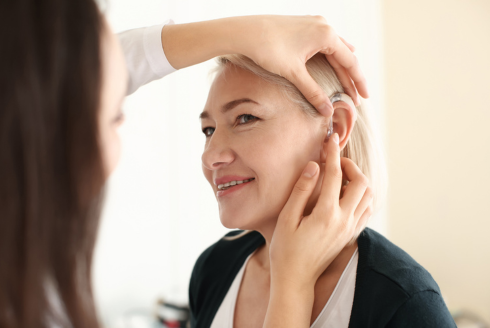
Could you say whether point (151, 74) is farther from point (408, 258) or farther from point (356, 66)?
point (408, 258)

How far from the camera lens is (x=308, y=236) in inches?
38.1

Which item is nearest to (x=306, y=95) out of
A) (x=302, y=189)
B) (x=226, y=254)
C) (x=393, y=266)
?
(x=302, y=189)

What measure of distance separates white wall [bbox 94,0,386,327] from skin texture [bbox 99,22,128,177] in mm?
1865

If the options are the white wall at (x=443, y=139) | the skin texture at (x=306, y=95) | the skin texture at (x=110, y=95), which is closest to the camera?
the skin texture at (x=110, y=95)

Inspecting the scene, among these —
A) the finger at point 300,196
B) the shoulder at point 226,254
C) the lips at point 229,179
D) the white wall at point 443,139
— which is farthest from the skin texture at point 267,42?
the white wall at point 443,139

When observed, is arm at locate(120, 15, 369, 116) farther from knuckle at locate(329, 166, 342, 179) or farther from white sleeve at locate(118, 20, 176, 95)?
knuckle at locate(329, 166, 342, 179)

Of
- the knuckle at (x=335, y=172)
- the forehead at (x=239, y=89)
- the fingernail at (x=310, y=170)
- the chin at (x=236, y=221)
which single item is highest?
the forehead at (x=239, y=89)

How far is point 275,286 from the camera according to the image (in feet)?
3.12

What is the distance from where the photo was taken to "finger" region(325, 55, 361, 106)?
1094mm

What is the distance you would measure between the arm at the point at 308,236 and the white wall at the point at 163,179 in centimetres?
163

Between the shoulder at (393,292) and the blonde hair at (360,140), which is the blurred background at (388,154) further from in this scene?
the shoulder at (393,292)

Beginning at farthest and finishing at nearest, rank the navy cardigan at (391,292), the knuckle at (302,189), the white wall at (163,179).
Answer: the white wall at (163,179), the knuckle at (302,189), the navy cardigan at (391,292)

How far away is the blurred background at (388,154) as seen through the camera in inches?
101

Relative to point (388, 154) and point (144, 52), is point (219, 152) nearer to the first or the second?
point (144, 52)
